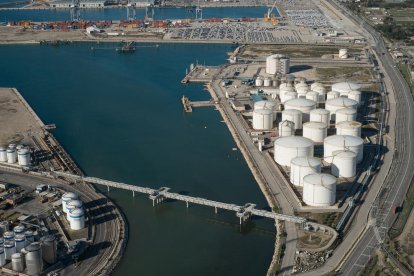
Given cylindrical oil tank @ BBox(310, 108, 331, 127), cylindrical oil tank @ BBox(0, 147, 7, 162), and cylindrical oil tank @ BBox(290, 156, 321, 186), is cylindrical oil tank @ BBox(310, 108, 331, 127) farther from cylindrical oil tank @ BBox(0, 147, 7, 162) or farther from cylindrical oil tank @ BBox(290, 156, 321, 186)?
cylindrical oil tank @ BBox(0, 147, 7, 162)

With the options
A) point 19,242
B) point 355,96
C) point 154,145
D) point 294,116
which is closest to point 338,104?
point 355,96

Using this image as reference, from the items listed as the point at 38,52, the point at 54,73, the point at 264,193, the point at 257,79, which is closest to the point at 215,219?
the point at 264,193

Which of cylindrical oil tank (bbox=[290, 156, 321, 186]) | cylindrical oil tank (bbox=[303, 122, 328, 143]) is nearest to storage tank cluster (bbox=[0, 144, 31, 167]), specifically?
cylindrical oil tank (bbox=[290, 156, 321, 186])

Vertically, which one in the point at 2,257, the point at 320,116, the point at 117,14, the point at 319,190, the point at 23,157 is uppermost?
the point at 117,14

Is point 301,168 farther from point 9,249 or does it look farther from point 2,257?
point 2,257

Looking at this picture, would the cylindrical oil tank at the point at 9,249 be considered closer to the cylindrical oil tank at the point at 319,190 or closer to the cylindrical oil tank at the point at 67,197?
the cylindrical oil tank at the point at 67,197

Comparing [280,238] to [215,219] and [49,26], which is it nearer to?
[215,219]

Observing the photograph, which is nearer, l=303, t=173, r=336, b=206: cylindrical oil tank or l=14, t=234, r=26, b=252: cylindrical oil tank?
l=14, t=234, r=26, b=252: cylindrical oil tank
